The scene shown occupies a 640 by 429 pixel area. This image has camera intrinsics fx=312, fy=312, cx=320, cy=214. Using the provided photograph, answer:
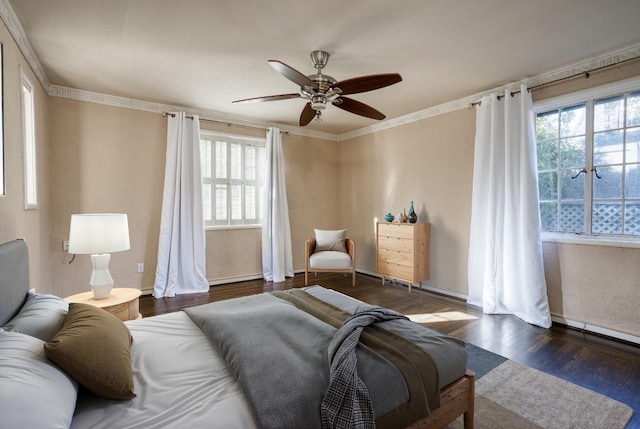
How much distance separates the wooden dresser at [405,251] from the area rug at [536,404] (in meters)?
1.98

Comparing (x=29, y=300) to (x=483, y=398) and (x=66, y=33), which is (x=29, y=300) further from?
(x=483, y=398)

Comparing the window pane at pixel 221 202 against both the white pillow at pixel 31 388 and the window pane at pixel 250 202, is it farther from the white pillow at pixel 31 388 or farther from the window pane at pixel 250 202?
the white pillow at pixel 31 388

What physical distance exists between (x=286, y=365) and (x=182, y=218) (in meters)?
3.44

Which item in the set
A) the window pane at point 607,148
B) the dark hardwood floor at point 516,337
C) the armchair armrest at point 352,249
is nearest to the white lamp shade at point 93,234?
the dark hardwood floor at point 516,337

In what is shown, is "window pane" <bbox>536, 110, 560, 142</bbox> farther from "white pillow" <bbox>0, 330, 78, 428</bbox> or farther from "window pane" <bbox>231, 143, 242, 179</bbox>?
"white pillow" <bbox>0, 330, 78, 428</bbox>

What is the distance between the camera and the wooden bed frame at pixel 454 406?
1.47 meters

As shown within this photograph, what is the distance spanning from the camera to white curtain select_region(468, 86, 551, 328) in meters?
3.19

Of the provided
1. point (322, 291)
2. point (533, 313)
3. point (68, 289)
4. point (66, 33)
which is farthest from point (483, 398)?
point (68, 289)

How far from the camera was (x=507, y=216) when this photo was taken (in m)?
3.40

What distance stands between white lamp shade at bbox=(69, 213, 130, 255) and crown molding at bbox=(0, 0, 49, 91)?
135cm

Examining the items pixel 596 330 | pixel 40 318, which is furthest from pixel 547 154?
pixel 40 318

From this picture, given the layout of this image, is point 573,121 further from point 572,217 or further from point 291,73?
point 291,73

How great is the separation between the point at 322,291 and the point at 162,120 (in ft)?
11.1

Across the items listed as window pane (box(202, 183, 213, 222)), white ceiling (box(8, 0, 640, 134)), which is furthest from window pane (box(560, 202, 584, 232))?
window pane (box(202, 183, 213, 222))
